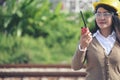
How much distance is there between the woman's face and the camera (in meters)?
3.88

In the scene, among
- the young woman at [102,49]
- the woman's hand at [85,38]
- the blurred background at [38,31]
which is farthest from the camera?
the blurred background at [38,31]

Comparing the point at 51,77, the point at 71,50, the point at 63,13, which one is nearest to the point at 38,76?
the point at 51,77

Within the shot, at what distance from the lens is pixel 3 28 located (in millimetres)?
12703

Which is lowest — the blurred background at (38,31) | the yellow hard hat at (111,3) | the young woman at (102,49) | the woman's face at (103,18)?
the blurred background at (38,31)

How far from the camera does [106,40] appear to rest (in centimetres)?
396

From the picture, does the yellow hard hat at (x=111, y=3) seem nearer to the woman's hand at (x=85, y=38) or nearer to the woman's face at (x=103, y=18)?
the woman's face at (x=103, y=18)

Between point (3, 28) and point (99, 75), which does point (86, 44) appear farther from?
point (3, 28)

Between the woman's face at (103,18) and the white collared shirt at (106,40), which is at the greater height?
the woman's face at (103,18)

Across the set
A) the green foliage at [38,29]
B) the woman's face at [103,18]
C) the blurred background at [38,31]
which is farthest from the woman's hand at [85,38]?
the green foliage at [38,29]

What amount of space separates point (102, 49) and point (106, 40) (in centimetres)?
7

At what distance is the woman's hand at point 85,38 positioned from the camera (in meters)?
3.69

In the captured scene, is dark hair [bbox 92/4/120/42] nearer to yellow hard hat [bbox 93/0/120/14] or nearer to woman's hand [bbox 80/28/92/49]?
yellow hard hat [bbox 93/0/120/14]

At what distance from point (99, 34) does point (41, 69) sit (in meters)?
4.89

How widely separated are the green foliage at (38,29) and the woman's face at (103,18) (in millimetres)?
7799
